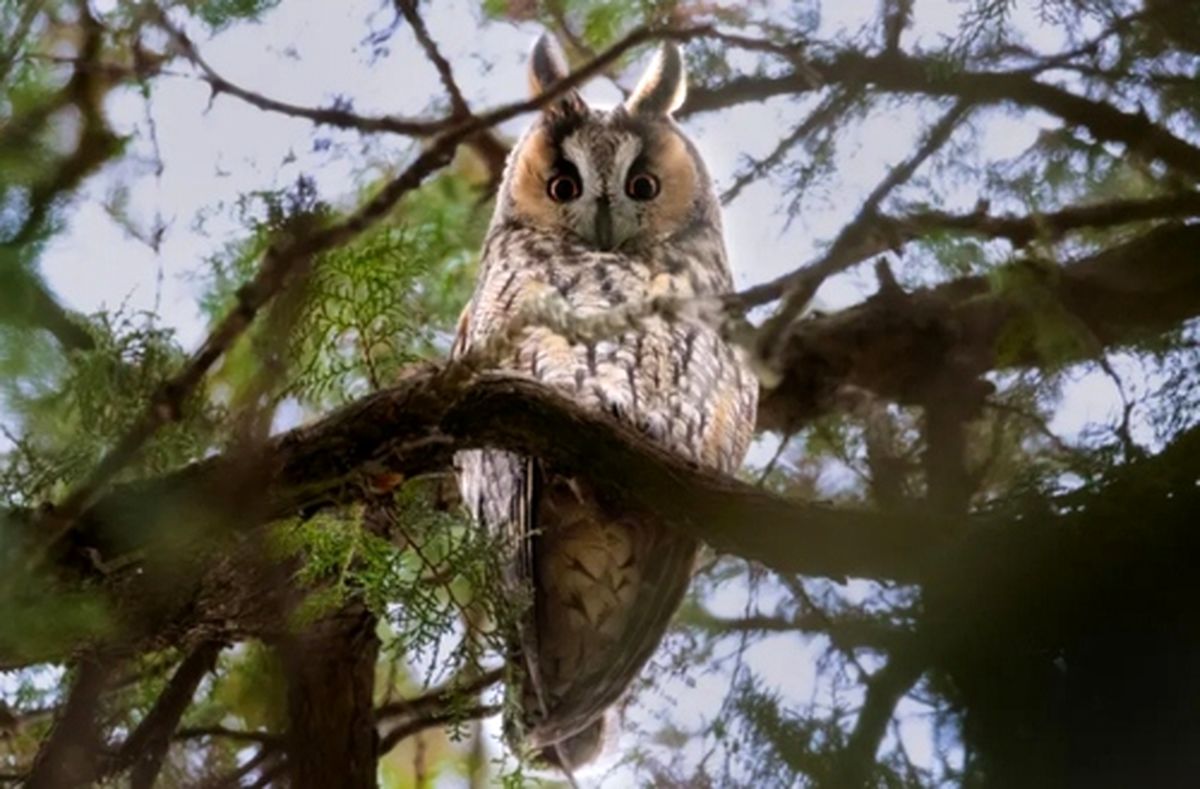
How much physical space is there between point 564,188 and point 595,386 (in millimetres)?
511

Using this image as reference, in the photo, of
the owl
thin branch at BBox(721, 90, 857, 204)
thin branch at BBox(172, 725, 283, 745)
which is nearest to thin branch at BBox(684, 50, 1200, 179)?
thin branch at BBox(721, 90, 857, 204)

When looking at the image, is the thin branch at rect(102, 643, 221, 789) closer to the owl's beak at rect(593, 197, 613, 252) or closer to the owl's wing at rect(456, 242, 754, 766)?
the owl's wing at rect(456, 242, 754, 766)

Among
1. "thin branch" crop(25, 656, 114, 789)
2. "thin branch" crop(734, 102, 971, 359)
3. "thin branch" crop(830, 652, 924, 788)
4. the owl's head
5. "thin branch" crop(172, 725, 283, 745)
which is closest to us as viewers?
"thin branch" crop(830, 652, 924, 788)

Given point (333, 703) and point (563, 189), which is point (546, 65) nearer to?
point (563, 189)

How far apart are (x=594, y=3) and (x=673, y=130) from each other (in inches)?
18.4

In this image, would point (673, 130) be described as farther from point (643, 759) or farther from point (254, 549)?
point (643, 759)

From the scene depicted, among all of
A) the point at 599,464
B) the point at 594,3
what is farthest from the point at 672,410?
the point at 594,3

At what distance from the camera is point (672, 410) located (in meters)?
1.79

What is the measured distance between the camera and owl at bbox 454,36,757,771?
168 centimetres

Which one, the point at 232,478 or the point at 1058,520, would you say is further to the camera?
the point at 232,478

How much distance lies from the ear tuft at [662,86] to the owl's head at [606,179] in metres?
0.03

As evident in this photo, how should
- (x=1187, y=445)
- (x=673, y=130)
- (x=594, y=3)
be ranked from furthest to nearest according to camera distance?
(x=673, y=130), (x=594, y=3), (x=1187, y=445)

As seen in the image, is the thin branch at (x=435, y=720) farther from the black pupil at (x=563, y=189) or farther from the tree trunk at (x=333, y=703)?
the black pupil at (x=563, y=189)

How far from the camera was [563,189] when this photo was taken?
2137 mm
